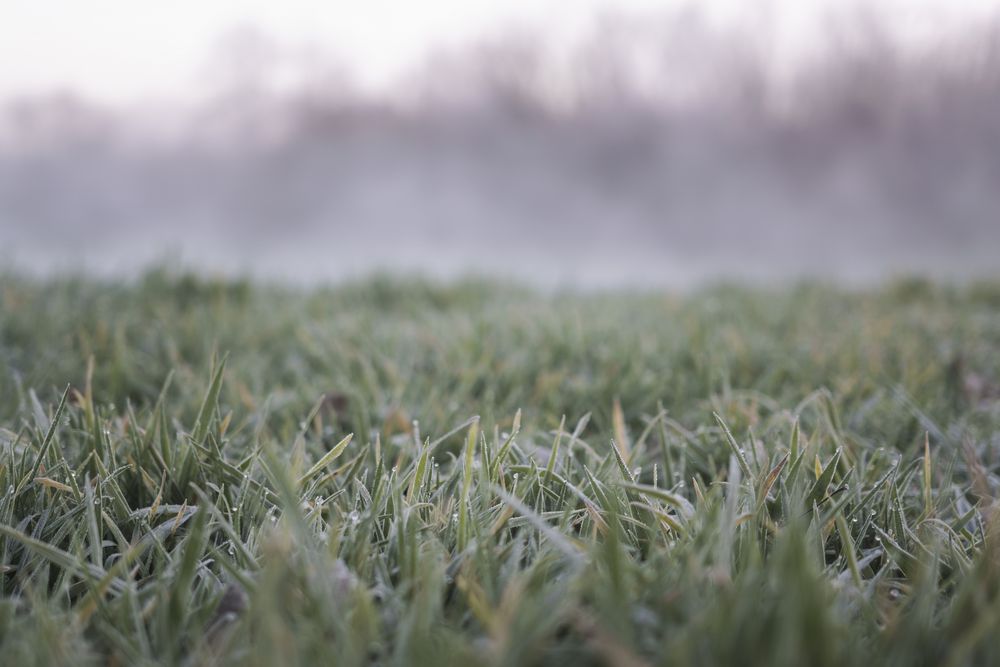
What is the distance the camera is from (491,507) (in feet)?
3.34

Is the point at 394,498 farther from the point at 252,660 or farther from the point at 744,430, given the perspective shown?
the point at 744,430

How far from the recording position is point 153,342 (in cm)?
221

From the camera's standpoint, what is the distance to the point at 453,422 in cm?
156

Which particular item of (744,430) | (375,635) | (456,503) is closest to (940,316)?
(744,430)

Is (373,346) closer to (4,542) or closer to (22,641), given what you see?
(4,542)

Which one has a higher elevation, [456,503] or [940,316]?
[940,316]

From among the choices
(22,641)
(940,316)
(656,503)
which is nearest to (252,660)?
(22,641)

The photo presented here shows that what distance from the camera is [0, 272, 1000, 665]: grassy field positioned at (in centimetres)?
66

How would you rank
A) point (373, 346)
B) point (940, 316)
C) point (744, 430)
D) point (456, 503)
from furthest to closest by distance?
point (940, 316) < point (373, 346) < point (744, 430) < point (456, 503)

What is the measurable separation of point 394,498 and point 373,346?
1.30m

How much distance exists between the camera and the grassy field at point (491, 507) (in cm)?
66

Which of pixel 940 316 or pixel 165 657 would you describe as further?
pixel 940 316

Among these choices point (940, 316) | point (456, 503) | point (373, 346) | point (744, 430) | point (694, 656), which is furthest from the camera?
point (940, 316)

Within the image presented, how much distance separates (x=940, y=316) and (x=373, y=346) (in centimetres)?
289
